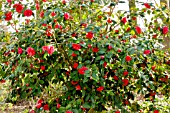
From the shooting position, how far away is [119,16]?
1813 millimetres

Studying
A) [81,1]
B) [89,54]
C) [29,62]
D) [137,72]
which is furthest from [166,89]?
[29,62]

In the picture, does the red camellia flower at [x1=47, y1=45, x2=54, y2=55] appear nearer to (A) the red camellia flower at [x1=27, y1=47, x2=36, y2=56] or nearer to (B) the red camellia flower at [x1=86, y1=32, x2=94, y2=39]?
(A) the red camellia flower at [x1=27, y1=47, x2=36, y2=56]

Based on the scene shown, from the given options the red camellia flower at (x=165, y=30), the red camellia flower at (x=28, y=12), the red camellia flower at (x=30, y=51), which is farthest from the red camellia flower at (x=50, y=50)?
the red camellia flower at (x=165, y=30)

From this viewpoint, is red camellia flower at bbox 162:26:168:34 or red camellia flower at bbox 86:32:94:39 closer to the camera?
red camellia flower at bbox 86:32:94:39

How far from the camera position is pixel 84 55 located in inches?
64.2

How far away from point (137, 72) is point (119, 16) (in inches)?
15.9

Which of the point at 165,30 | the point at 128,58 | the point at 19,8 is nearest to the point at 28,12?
the point at 19,8

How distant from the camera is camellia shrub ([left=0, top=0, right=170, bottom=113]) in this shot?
1555 millimetres

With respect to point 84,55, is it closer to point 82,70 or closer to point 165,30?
point 82,70

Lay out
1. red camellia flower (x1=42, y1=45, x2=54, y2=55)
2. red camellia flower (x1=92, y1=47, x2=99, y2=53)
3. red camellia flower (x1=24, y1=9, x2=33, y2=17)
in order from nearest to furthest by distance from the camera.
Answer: red camellia flower (x1=42, y1=45, x2=54, y2=55) → red camellia flower (x1=92, y1=47, x2=99, y2=53) → red camellia flower (x1=24, y1=9, x2=33, y2=17)

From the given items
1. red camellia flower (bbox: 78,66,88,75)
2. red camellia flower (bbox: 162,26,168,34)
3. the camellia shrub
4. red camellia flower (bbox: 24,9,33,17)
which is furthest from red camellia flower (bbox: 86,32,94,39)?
red camellia flower (bbox: 162,26,168,34)

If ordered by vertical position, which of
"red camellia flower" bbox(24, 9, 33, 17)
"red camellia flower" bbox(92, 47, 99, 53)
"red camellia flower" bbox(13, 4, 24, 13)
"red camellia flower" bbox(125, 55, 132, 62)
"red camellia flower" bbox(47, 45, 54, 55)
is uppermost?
"red camellia flower" bbox(13, 4, 24, 13)

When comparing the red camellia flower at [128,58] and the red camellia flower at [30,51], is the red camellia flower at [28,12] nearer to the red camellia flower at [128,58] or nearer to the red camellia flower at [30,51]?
Result: the red camellia flower at [30,51]

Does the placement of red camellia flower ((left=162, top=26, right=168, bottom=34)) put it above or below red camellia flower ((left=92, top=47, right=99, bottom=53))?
above
